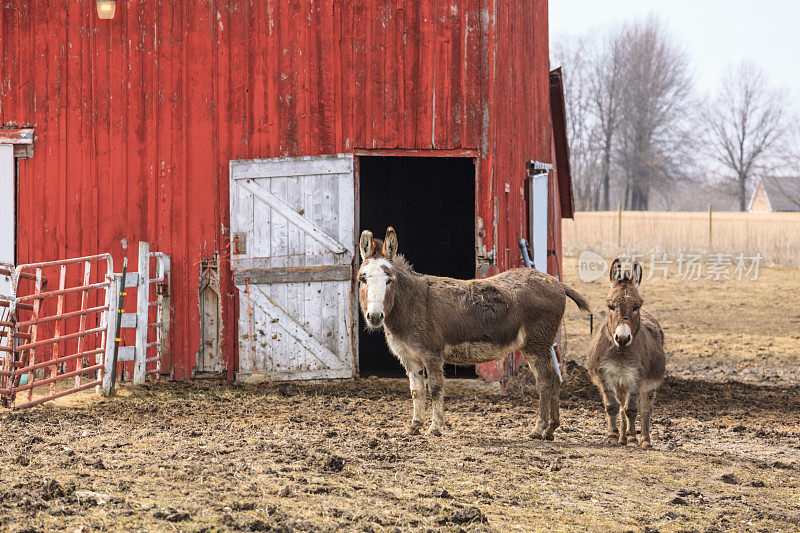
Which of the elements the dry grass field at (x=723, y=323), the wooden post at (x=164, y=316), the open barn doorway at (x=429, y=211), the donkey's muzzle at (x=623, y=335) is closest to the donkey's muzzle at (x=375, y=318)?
the donkey's muzzle at (x=623, y=335)

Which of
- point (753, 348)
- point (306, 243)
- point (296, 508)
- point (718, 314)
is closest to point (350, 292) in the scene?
point (306, 243)

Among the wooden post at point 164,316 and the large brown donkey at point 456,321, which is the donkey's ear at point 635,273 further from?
the wooden post at point 164,316

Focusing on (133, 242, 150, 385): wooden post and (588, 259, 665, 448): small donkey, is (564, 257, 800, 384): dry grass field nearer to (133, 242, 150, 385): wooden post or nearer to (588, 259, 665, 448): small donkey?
(588, 259, 665, 448): small donkey

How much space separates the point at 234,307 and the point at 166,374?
48.3 inches

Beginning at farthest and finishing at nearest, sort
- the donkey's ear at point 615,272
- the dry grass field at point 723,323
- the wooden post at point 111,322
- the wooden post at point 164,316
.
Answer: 1. the dry grass field at point 723,323
2. the wooden post at point 164,316
3. the wooden post at point 111,322
4. the donkey's ear at point 615,272

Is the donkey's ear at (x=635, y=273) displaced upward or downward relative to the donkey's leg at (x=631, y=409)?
upward

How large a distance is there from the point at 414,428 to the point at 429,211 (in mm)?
8706

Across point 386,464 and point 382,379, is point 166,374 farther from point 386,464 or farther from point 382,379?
point 386,464

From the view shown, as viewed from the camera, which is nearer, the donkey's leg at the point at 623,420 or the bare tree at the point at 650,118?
the donkey's leg at the point at 623,420

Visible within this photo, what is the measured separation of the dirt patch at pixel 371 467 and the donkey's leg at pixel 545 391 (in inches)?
6.4

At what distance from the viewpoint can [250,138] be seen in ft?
37.1

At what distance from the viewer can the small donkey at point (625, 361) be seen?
25.3 feet

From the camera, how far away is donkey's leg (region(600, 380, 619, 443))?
7949 millimetres

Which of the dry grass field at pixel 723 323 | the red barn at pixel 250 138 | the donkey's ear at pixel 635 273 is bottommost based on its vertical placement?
the dry grass field at pixel 723 323
